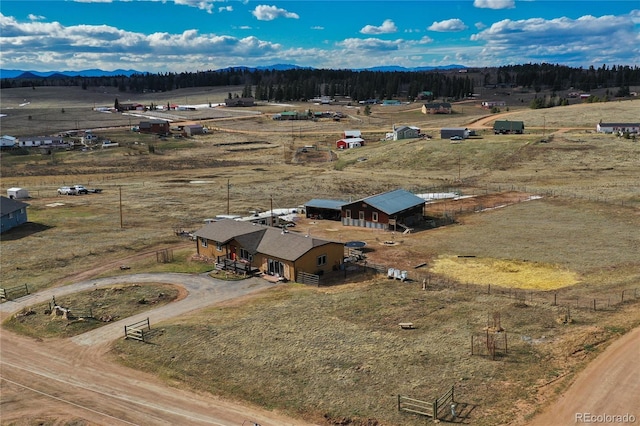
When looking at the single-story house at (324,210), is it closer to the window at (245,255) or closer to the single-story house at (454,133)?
the window at (245,255)

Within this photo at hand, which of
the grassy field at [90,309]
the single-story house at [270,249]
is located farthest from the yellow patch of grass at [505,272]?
the grassy field at [90,309]

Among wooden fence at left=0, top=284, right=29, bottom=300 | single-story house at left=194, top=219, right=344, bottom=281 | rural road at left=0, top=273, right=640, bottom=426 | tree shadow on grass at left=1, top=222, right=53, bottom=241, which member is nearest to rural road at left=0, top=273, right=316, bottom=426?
rural road at left=0, top=273, right=640, bottom=426

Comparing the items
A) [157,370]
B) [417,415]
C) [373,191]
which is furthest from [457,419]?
[373,191]

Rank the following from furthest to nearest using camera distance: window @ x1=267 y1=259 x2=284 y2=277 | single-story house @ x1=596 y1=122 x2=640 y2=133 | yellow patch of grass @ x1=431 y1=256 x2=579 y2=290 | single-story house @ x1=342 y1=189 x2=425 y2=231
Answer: single-story house @ x1=596 y1=122 x2=640 y2=133, single-story house @ x1=342 y1=189 x2=425 y2=231, window @ x1=267 y1=259 x2=284 y2=277, yellow patch of grass @ x1=431 y1=256 x2=579 y2=290

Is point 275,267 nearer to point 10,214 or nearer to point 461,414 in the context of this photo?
point 461,414

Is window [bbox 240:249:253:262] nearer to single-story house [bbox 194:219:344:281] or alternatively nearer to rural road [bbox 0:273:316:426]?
single-story house [bbox 194:219:344:281]

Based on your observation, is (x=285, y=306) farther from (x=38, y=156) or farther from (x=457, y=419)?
(x=38, y=156)
